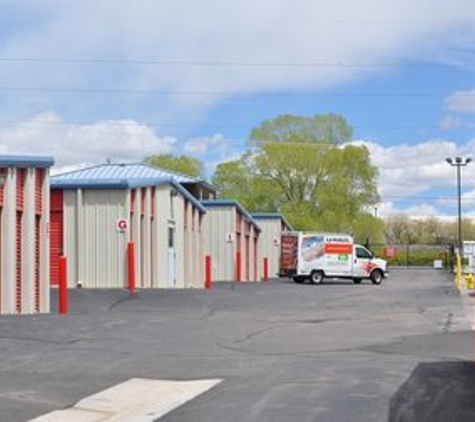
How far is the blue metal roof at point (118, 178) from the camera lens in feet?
106

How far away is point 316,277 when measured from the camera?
2002 inches

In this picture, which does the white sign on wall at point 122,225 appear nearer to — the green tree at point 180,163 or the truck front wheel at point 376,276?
the truck front wheel at point 376,276

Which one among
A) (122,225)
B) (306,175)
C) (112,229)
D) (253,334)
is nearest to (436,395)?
(253,334)

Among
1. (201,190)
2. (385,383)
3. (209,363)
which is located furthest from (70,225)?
(201,190)

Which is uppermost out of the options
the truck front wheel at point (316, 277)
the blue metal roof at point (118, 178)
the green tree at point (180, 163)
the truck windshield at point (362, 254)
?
the green tree at point (180, 163)

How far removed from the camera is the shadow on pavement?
9336 millimetres

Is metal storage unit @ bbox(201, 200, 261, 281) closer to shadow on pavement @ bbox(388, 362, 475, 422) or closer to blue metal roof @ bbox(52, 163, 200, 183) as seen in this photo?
blue metal roof @ bbox(52, 163, 200, 183)

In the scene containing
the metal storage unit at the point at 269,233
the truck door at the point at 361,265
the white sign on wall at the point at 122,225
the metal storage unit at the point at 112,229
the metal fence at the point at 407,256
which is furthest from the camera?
the metal fence at the point at 407,256

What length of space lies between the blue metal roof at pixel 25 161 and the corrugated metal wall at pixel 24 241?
0.12 m

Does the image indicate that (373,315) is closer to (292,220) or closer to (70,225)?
(70,225)

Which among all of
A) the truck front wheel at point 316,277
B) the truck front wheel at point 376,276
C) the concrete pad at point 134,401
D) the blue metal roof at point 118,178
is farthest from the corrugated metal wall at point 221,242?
the concrete pad at point 134,401

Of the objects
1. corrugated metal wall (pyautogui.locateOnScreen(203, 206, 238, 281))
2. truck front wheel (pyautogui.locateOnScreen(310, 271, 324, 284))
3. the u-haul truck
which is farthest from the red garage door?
truck front wheel (pyautogui.locateOnScreen(310, 271, 324, 284))

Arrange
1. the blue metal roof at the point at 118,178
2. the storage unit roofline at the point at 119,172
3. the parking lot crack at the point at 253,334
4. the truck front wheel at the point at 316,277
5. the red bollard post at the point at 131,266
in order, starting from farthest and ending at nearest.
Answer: the truck front wheel at the point at 316,277
the storage unit roofline at the point at 119,172
the blue metal roof at the point at 118,178
the red bollard post at the point at 131,266
the parking lot crack at the point at 253,334

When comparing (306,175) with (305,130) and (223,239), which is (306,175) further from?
(223,239)
